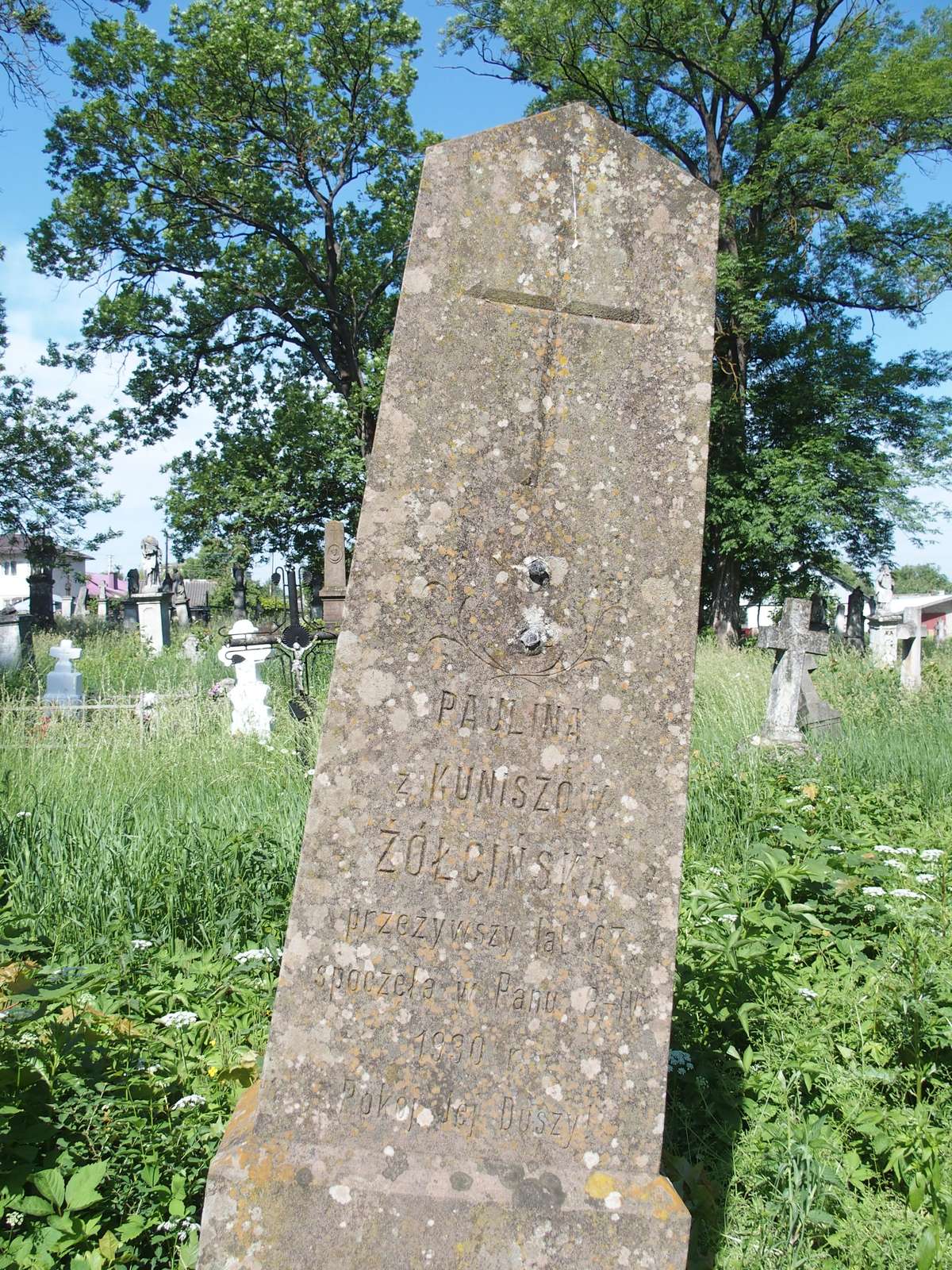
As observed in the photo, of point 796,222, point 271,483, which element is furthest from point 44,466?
point 796,222

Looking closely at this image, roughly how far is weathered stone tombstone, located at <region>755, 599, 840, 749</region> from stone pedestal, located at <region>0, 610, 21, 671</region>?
11.5m

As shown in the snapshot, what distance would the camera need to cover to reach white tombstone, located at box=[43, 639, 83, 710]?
424 inches

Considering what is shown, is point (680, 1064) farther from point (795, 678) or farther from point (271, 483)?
point (271, 483)

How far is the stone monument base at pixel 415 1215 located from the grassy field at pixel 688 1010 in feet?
1.17

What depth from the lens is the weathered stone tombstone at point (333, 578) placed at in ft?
40.4

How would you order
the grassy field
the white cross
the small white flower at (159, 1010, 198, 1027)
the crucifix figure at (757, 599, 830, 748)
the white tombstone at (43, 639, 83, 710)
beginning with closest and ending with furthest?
the grassy field, the small white flower at (159, 1010, 198, 1027), the crucifix figure at (757, 599, 830, 748), the white tombstone at (43, 639, 83, 710), the white cross

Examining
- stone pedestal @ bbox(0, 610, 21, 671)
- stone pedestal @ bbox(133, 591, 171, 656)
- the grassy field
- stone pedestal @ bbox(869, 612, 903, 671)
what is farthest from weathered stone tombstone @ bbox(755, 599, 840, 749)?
stone pedestal @ bbox(133, 591, 171, 656)

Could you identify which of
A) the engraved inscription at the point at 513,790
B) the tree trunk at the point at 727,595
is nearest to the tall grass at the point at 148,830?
the engraved inscription at the point at 513,790

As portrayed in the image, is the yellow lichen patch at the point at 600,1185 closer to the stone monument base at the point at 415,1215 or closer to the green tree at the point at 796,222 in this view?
the stone monument base at the point at 415,1215

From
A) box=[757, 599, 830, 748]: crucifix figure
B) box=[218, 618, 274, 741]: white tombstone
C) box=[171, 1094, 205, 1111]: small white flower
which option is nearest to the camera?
box=[171, 1094, 205, 1111]: small white flower

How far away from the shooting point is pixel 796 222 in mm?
20953

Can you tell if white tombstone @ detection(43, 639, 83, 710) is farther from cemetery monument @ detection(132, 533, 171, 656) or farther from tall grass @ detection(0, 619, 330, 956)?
cemetery monument @ detection(132, 533, 171, 656)

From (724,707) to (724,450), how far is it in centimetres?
1347

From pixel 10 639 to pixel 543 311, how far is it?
1459cm
